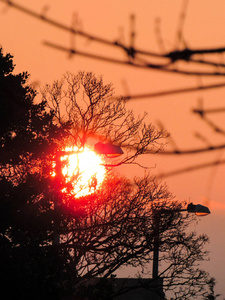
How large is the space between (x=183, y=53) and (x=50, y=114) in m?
21.7

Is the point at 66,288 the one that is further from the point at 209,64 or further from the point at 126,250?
the point at 209,64

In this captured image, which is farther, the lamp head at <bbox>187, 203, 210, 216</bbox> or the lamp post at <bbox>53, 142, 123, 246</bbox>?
the lamp head at <bbox>187, 203, 210, 216</bbox>

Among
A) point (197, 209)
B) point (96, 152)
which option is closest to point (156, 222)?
point (197, 209)

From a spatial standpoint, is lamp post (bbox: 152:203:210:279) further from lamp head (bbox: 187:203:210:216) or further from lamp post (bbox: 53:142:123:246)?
lamp post (bbox: 53:142:123:246)

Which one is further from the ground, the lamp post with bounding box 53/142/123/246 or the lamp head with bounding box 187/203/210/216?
the lamp head with bounding box 187/203/210/216

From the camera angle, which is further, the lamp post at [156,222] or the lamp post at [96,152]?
the lamp post at [156,222]

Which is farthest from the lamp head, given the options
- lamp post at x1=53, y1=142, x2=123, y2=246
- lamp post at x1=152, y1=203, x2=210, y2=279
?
lamp post at x1=53, y1=142, x2=123, y2=246

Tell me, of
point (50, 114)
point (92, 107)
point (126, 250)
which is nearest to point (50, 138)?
point (50, 114)

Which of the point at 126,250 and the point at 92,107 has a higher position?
the point at 92,107

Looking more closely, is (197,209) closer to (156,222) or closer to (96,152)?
(156,222)

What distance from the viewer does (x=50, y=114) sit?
25.5 m

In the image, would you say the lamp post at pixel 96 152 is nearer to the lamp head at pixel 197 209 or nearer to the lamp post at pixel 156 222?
the lamp post at pixel 156 222

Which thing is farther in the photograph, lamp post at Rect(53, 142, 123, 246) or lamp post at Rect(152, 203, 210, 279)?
lamp post at Rect(152, 203, 210, 279)

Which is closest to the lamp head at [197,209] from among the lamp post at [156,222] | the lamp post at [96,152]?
the lamp post at [156,222]
